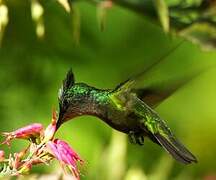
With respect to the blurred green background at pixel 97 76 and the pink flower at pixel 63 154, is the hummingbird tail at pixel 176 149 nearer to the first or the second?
the pink flower at pixel 63 154

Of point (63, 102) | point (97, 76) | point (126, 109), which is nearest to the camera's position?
point (63, 102)

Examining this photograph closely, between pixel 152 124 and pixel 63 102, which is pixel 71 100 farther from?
pixel 152 124

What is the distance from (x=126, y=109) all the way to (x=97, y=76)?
2.97 feet

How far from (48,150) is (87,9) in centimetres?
104

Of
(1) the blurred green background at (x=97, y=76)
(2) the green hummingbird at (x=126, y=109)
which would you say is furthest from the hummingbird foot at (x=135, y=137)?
(1) the blurred green background at (x=97, y=76)

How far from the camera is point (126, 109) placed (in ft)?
2.78

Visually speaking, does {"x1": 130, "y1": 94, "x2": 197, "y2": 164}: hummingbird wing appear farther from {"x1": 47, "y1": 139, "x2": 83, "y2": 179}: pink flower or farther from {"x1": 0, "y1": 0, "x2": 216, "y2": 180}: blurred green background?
{"x1": 0, "y1": 0, "x2": 216, "y2": 180}: blurred green background

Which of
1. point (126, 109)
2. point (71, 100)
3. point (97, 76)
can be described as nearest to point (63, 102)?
point (71, 100)

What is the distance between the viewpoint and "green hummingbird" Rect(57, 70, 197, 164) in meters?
0.75

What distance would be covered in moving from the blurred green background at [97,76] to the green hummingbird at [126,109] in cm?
41

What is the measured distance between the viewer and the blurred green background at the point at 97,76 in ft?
4.86

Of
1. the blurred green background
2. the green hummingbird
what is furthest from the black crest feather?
the blurred green background

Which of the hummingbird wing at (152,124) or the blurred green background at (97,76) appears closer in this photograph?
the hummingbird wing at (152,124)

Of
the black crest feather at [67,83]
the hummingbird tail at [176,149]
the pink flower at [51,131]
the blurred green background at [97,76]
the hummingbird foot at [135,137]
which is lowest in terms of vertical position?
the hummingbird tail at [176,149]
